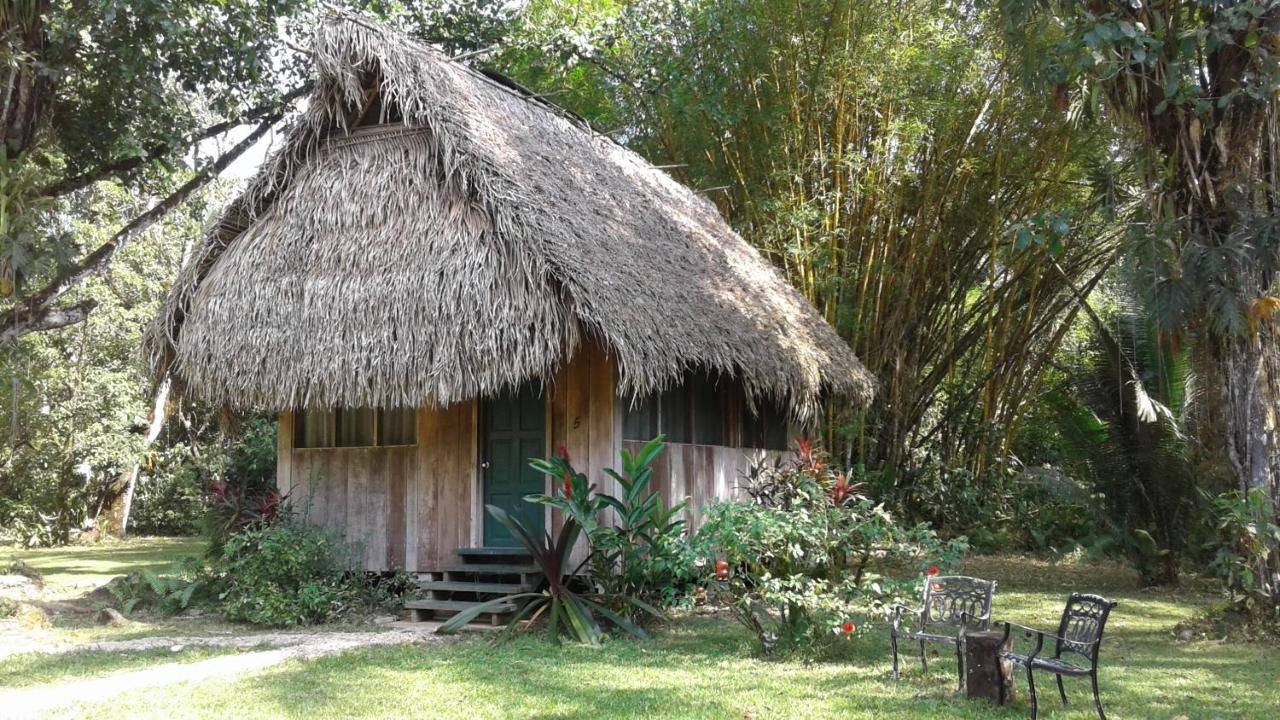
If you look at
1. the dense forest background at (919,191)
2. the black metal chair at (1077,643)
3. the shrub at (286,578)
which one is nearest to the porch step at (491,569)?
the shrub at (286,578)

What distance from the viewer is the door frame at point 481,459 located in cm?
905

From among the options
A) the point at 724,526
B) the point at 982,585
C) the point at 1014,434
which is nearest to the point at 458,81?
the point at 724,526

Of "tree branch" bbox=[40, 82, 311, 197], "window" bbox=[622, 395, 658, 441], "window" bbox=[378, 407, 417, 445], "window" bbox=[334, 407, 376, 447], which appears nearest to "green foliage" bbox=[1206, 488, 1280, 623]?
"window" bbox=[622, 395, 658, 441]

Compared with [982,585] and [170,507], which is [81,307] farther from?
[170,507]

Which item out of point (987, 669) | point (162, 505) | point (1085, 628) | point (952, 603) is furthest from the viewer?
point (162, 505)

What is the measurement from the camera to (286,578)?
8828 millimetres

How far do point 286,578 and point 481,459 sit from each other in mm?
1839

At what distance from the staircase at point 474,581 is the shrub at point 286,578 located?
23.9 inches

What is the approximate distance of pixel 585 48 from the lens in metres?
14.3

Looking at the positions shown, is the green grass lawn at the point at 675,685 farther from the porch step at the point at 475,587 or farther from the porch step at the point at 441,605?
the porch step at the point at 441,605

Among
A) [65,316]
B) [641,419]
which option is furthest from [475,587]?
[65,316]

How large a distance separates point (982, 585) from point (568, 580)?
331 cm

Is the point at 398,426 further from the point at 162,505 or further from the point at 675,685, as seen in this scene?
the point at 162,505

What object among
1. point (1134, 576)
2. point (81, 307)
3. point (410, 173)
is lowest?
point (1134, 576)
